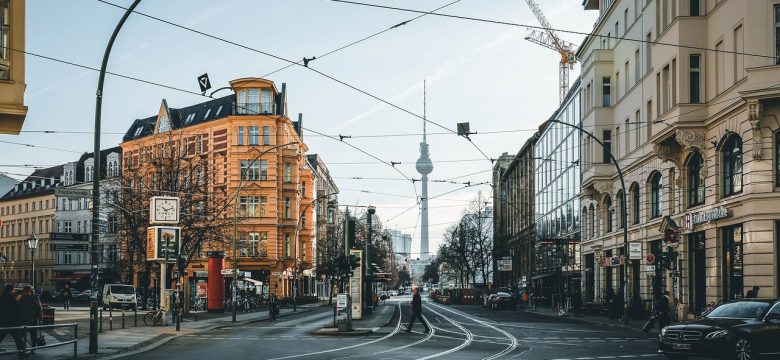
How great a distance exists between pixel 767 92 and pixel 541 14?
4139 inches

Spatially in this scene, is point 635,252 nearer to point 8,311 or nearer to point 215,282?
point 215,282

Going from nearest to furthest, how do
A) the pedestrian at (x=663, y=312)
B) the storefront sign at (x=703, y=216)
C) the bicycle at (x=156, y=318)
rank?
the pedestrian at (x=663, y=312)
the storefront sign at (x=703, y=216)
the bicycle at (x=156, y=318)

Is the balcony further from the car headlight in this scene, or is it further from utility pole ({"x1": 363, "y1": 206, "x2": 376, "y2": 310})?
the car headlight

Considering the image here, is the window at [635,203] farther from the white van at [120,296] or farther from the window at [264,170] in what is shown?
the window at [264,170]

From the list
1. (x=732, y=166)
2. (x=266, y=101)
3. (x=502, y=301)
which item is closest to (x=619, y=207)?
(x=732, y=166)

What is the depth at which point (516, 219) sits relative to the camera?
363 feet

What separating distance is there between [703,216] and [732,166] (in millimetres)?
2587

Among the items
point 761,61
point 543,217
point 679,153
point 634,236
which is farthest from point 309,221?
point 761,61

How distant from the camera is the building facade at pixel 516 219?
317ft

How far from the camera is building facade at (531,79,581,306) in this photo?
2662 inches

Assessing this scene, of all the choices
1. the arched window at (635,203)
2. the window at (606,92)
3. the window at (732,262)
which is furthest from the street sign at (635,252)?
the window at (606,92)

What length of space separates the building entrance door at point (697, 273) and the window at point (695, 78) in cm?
568

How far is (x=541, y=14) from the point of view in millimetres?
135000

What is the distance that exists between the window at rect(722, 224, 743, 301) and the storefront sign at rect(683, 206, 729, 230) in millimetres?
673
